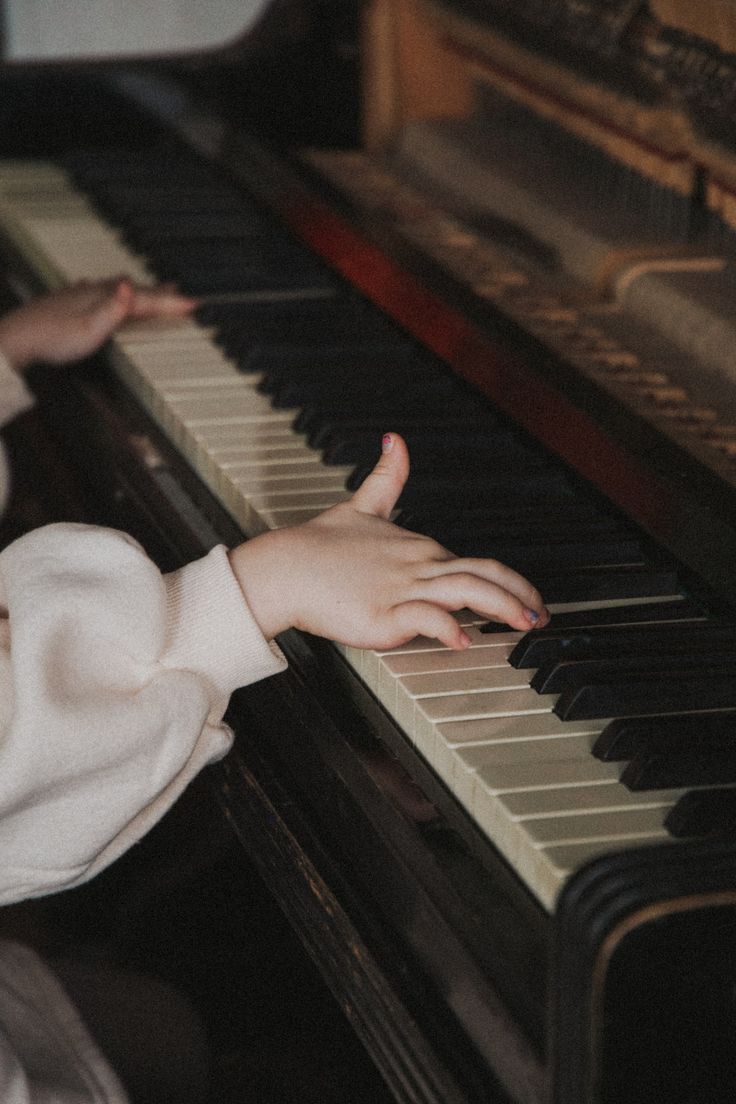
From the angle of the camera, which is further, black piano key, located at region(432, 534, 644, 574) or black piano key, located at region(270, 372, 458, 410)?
black piano key, located at region(270, 372, 458, 410)

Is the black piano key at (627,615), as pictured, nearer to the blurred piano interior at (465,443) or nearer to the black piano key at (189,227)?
the blurred piano interior at (465,443)

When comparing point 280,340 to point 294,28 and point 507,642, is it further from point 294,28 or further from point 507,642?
point 294,28

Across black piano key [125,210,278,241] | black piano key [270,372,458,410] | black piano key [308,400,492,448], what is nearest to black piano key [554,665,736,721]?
black piano key [308,400,492,448]

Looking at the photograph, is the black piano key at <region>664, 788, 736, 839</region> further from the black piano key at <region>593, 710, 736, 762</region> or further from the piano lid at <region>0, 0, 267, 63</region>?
the piano lid at <region>0, 0, 267, 63</region>

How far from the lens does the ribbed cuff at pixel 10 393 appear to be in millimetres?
2113

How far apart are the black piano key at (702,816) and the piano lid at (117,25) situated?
3.74 meters

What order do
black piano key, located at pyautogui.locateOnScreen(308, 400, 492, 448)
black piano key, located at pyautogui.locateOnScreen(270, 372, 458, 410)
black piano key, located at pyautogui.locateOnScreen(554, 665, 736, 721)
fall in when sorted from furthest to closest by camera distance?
black piano key, located at pyautogui.locateOnScreen(270, 372, 458, 410) → black piano key, located at pyautogui.locateOnScreen(308, 400, 492, 448) → black piano key, located at pyautogui.locateOnScreen(554, 665, 736, 721)

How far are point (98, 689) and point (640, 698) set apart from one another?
42 cm

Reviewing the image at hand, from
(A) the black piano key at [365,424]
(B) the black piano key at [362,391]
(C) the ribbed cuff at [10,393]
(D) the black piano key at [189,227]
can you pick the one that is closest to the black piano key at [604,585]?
(A) the black piano key at [365,424]

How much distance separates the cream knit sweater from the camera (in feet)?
4.00

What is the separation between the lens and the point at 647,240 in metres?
1.92

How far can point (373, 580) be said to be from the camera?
4.13 feet

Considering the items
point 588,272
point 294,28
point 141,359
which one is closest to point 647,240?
point 588,272

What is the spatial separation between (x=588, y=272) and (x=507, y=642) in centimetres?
77
